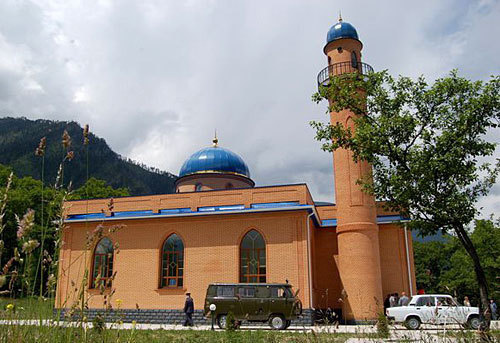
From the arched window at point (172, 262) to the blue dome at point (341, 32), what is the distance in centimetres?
1292

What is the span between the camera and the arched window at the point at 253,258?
19.0 m

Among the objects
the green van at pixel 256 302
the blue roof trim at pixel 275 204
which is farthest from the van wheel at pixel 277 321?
the blue roof trim at pixel 275 204

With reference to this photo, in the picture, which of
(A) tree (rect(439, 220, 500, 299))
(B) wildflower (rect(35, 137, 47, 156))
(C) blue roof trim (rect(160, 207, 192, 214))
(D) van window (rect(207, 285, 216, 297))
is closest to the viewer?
(B) wildflower (rect(35, 137, 47, 156))

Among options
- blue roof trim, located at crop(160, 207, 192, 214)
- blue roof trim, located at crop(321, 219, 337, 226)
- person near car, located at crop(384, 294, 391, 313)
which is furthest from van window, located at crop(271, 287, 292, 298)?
blue roof trim, located at crop(321, 219, 337, 226)

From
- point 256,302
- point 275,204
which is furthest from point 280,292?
point 275,204

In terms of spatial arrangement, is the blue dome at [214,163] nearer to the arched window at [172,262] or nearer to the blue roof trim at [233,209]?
the blue roof trim at [233,209]

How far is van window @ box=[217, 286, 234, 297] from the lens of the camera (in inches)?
638

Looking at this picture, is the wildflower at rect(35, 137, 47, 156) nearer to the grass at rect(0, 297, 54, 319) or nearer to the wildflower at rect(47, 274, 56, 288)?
the wildflower at rect(47, 274, 56, 288)

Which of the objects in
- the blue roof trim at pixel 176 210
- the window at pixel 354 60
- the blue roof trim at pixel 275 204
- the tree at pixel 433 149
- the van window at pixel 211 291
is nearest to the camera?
the tree at pixel 433 149

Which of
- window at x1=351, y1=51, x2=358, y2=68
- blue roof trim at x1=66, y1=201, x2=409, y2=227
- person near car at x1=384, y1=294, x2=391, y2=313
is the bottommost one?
person near car at x1=384, y1=294, x2=391, y2=313

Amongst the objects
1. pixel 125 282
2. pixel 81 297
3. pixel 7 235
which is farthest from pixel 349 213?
pixel 7 235

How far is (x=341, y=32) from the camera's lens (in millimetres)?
22141

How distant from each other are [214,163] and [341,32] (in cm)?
1103

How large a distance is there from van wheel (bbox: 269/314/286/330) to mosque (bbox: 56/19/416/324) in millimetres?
2348
